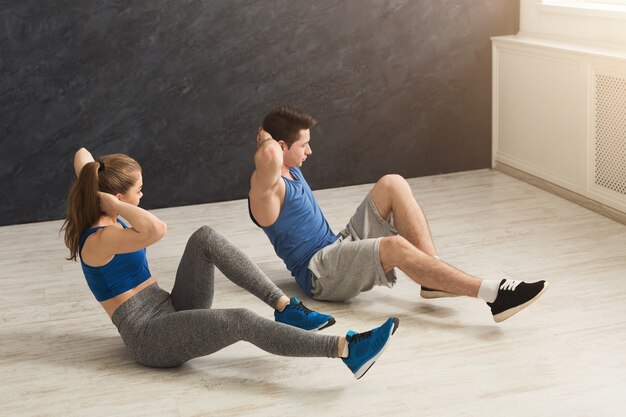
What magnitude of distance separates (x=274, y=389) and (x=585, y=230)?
74.2 inches

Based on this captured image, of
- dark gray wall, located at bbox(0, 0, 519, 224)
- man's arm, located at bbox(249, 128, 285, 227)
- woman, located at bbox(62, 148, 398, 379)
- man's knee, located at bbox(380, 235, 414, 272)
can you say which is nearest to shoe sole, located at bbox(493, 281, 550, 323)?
man's knee, located at bbox(380, 235, 414, 272)

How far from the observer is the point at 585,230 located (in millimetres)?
3846

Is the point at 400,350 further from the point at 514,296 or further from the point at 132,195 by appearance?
the point at 132,195

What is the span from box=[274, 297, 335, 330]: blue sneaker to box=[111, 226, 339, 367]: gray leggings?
2.0 inches

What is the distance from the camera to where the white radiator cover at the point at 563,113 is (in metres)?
4.01

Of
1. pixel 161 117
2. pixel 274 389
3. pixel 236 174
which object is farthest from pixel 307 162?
pixel 274 389

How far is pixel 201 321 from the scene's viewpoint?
2.55m

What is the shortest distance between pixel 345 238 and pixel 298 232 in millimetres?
205

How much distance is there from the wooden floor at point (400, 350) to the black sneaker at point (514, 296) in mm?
63

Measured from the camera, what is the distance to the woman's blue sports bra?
8.59ft

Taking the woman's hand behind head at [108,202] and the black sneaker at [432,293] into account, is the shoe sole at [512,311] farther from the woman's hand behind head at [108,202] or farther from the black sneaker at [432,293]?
the woman's hand behind head at [108,202]

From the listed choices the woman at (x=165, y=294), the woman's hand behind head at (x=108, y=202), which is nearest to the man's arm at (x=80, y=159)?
the woman at (x=165, y=294)

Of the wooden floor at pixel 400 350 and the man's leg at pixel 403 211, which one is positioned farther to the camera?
the man's leg at pixel 403 211

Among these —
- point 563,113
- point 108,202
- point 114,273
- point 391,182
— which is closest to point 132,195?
point 108,202
